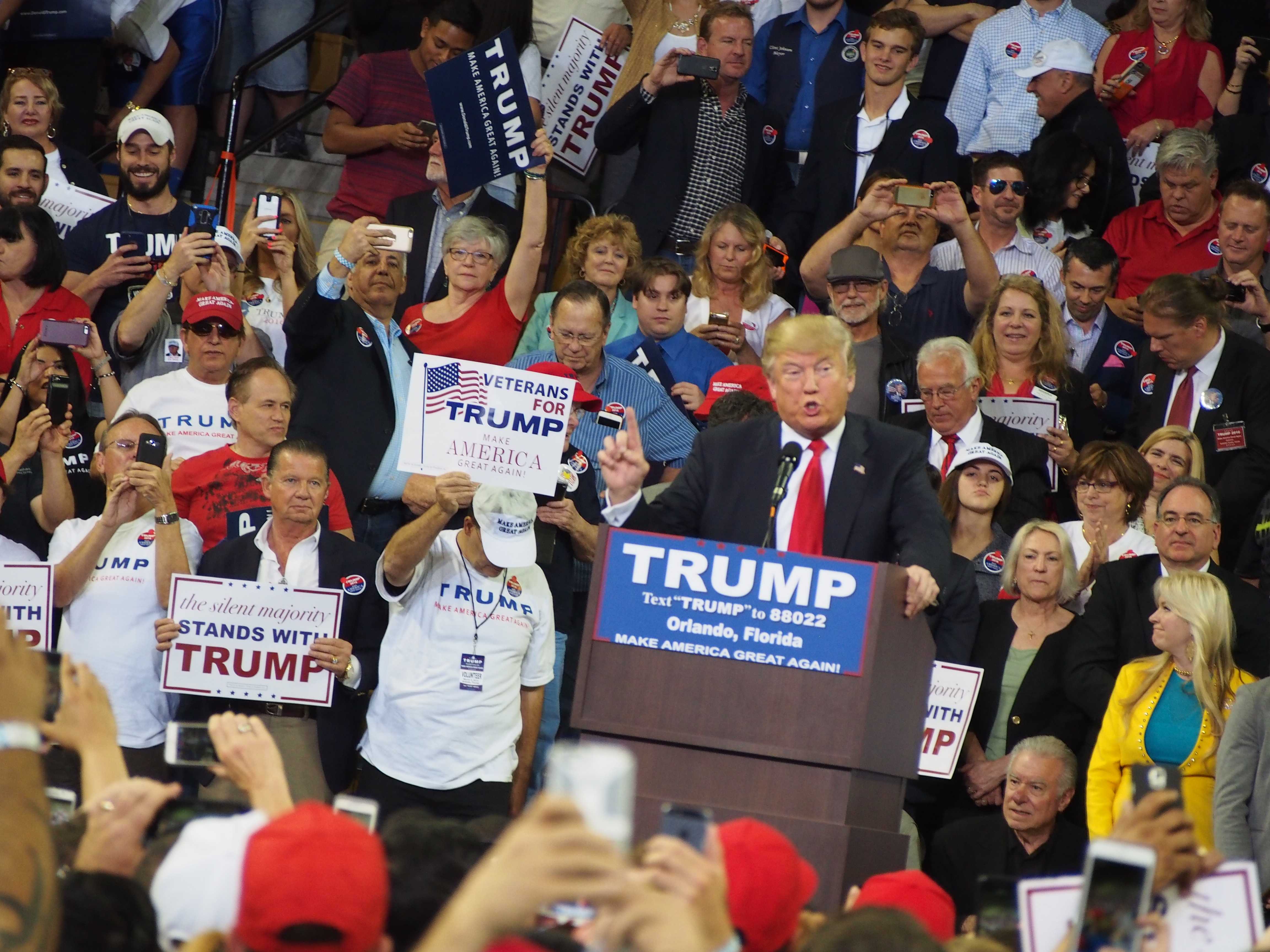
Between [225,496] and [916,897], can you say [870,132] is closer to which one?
[225,496]

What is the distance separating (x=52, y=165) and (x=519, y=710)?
Answer: 4.16 meters

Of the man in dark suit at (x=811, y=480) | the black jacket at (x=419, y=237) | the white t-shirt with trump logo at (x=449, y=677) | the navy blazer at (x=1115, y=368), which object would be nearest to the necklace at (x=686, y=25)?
the black jacket at (x=419, y=237)

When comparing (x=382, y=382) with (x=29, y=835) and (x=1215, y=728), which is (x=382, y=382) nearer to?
(x=1215, y=728)

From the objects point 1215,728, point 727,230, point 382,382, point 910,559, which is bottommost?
point 1215,728

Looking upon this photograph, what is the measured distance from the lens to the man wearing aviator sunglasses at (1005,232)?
7.96 metres

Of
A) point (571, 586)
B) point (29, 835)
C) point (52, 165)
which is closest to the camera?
point (29, 835)

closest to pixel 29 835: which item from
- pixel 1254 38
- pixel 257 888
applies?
pixel 257 888

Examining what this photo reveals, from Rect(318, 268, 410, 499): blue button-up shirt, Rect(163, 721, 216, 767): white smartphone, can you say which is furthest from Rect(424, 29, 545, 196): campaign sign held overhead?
Rect(163, 721, 216, 767): white smartphone

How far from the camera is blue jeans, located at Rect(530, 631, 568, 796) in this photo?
6.05m

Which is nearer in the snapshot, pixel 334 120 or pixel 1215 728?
pixel 1215 728

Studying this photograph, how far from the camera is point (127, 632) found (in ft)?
18.8

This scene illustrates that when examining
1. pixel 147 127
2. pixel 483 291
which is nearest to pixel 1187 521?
Result: pixel 483 291

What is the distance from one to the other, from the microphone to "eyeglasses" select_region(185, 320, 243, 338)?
3.18 m

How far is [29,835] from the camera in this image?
217cm
